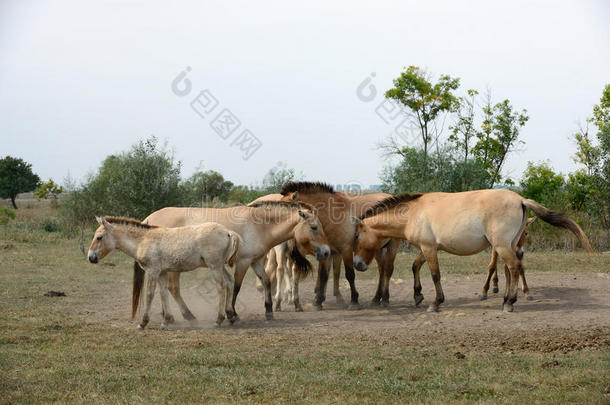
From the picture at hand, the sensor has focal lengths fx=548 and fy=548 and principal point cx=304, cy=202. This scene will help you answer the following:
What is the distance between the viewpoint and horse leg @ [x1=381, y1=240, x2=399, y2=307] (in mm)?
11656

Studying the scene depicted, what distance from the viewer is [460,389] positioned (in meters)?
5.79

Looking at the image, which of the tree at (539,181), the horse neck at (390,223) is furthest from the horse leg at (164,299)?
the tree at (539,181)

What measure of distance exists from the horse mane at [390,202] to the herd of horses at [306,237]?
0.07 feet

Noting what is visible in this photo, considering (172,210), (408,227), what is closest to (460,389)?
(408,227)

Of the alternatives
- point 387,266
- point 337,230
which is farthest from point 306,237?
point 387,266

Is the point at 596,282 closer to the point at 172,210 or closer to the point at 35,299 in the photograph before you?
the point at 172,210

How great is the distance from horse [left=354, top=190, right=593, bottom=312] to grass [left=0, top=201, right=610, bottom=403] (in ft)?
9.24

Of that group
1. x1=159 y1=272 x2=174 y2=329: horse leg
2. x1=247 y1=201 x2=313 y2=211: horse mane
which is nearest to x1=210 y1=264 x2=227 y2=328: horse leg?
x1=159 y1=272 x2=174 y2=329: horse leg

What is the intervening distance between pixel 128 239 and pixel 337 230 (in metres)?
4.59

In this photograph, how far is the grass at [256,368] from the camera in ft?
18.6

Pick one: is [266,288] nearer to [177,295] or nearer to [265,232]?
[265,232]

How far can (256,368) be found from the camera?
6.70 metres

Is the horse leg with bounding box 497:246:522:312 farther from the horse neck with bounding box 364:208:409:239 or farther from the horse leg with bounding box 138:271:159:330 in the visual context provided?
the horse leg with bounding box 138:271:159:330

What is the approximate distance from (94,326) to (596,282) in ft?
35.9
